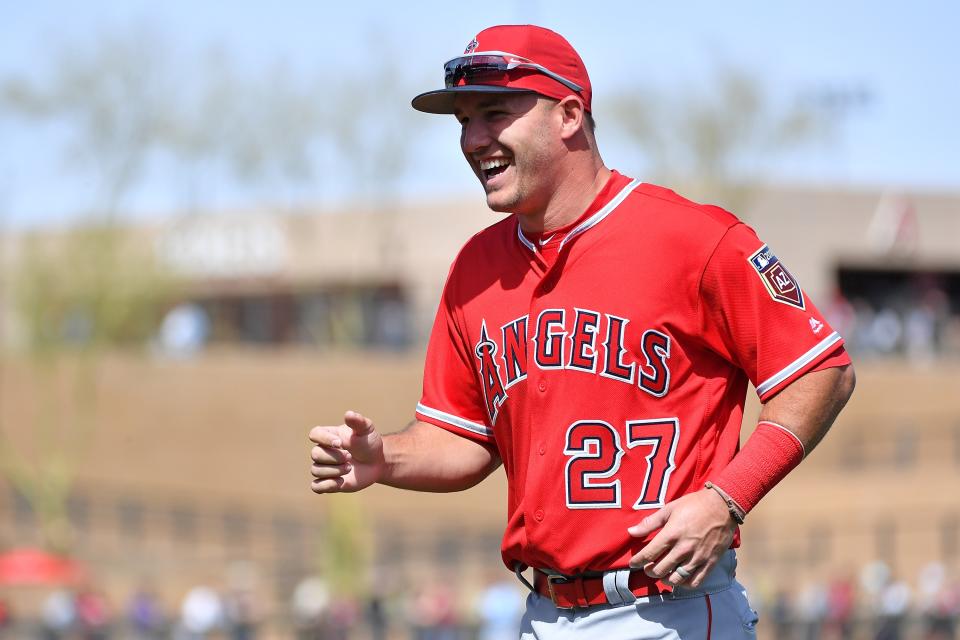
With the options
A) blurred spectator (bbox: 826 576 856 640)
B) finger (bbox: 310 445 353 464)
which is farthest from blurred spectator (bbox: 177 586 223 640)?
finger (bbox: 310 445 353 464)

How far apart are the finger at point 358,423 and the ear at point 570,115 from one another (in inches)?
32.5

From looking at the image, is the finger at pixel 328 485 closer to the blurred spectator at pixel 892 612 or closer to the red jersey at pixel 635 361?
the red jersey at pixel 635 361

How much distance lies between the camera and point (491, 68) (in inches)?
138

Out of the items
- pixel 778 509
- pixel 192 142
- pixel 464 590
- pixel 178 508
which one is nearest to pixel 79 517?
pixel 178 508

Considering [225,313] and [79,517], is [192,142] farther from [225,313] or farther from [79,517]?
[225,313]

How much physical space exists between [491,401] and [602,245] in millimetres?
501

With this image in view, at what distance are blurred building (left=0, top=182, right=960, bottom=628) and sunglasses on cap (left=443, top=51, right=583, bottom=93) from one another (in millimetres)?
17635

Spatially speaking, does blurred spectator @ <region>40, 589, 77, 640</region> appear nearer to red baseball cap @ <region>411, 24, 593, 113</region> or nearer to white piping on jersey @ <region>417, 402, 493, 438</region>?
white piping on jersey @ <region>417, 402, 493, 438</region>

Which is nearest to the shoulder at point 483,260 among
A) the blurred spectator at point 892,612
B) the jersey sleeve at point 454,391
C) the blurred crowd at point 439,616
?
the jersey sleeve at point 454,391

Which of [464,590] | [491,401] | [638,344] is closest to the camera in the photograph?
[638,344]

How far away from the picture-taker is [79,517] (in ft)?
103

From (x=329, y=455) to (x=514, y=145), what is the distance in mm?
864

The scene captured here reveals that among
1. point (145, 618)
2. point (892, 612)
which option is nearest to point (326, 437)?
point (892, 612)

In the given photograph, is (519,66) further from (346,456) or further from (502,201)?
(346,456)
